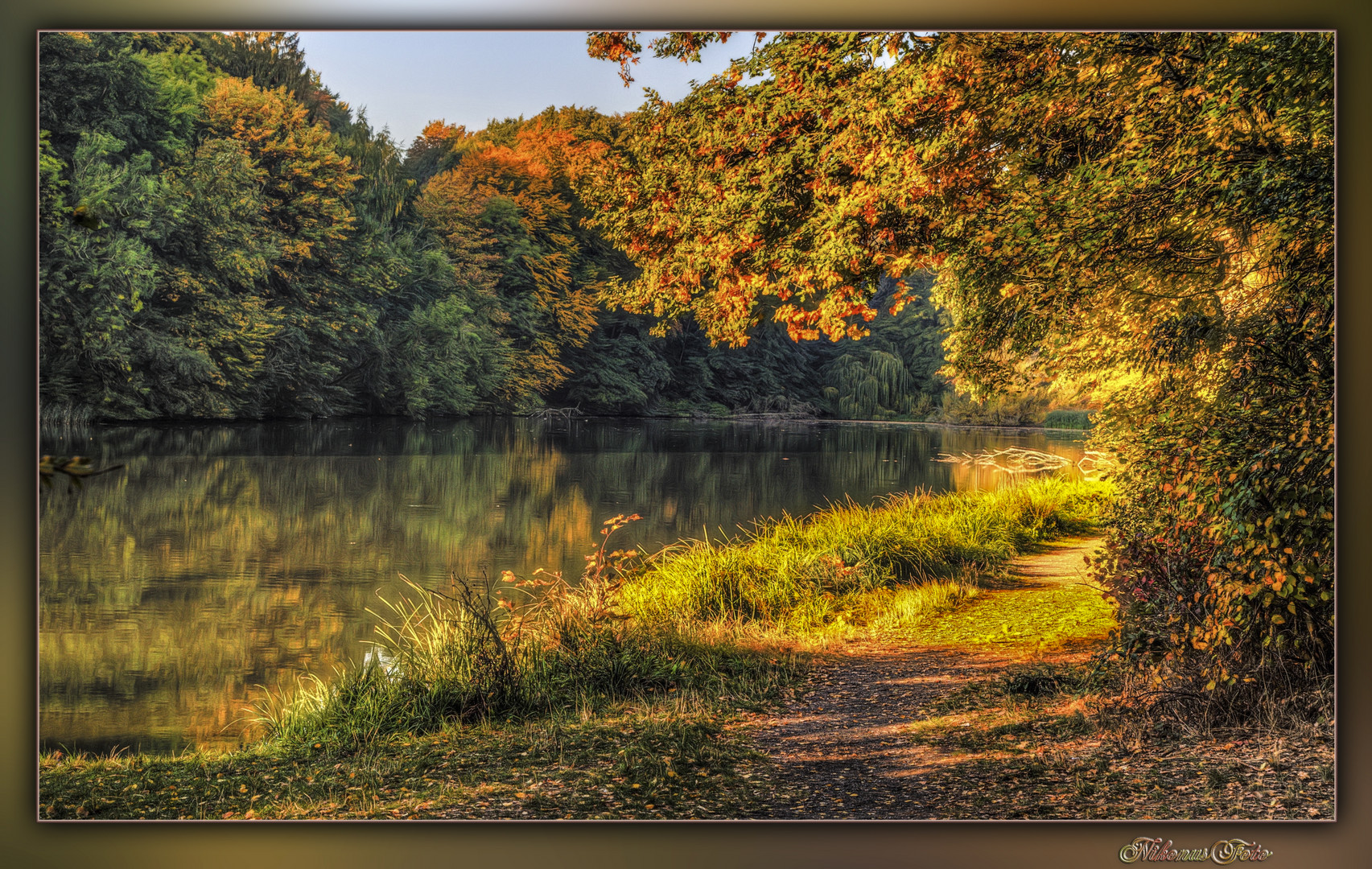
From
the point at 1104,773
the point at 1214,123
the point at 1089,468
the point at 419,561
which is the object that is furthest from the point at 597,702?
the point at 1214,123

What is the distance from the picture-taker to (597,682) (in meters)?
3.79

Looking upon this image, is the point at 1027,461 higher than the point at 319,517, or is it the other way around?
the point at 1027,461

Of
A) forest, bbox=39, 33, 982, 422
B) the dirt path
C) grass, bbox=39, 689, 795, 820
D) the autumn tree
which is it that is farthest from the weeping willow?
grass, bbox=39, 689, 795, 820

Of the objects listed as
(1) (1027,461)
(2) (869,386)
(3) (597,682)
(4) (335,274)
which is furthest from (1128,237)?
(4) (335,274)

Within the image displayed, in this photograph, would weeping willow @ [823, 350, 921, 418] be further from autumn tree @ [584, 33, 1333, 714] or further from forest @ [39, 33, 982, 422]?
autumn tree @ [584, 33, 1333, 714]

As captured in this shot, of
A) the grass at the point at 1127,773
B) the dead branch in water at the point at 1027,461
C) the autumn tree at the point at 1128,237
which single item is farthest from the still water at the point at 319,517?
the grass at the point at 1127,773

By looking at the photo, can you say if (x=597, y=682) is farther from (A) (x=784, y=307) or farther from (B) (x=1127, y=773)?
(B) (x=1127, y=773)

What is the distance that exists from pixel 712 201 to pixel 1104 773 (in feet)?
8.73

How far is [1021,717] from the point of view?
11.8 ft

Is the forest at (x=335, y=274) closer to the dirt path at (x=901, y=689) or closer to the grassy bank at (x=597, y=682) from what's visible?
the grassy bank at (x=597, y=682)

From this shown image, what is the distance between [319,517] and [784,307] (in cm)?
206

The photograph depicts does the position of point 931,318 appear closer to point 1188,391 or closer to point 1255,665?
point 1188,391

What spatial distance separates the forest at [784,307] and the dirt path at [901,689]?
0.32 ft

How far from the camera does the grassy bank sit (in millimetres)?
3492
